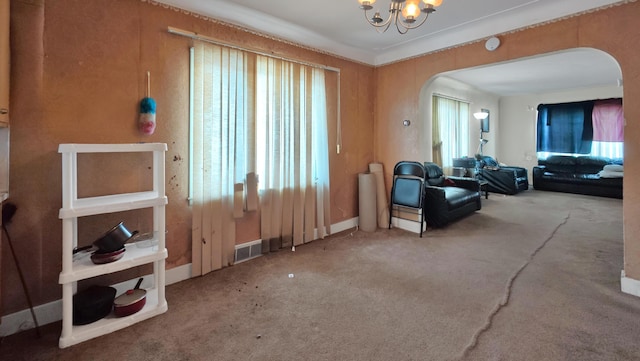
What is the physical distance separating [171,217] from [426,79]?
10.9 ft

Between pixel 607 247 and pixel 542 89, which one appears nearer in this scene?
pixel 607 247

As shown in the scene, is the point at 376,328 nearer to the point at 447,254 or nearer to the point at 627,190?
the point at 447,254

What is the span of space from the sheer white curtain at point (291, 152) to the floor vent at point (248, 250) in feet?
0.26

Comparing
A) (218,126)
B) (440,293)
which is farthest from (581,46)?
(218,126)

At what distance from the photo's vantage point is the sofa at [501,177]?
673cm

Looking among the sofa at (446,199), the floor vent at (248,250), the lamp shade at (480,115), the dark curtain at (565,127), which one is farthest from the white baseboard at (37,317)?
the dark curtain at (565,127)

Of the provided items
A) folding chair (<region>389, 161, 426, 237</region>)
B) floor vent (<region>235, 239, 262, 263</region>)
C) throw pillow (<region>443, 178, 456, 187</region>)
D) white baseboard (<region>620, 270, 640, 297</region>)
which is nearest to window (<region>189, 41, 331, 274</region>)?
floor vent (<region>235, 239, 262, 263</region>)

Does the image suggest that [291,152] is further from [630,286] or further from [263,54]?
[630,286]

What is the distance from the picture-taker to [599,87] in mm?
7156

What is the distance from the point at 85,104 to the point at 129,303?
141 cm

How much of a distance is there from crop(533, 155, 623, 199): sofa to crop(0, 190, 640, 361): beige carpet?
11.8 feet

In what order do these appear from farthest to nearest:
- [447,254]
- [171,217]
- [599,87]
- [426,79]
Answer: [599,87] → [426,79] → [447,254] → [171,217]

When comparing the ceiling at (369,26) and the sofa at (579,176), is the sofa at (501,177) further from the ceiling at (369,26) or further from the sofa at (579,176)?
the ceiling at (369,26)

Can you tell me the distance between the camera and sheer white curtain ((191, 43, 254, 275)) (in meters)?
2.68
